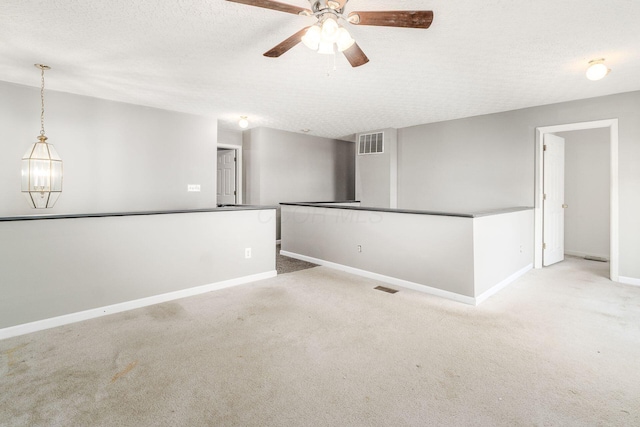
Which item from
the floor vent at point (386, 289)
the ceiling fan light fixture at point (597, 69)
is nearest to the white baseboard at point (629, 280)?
the ceiling fan light fixture at point (597, 69)

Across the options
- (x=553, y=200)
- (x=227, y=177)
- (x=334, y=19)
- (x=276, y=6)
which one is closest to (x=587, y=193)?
(x=553, y=200)

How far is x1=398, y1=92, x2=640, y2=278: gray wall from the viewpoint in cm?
372

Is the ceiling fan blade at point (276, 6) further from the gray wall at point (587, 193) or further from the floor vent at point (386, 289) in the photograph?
the gray wall at point (587, 193)

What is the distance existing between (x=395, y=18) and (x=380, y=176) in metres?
4.48

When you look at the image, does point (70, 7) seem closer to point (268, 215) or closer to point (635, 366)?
point (268, 215)

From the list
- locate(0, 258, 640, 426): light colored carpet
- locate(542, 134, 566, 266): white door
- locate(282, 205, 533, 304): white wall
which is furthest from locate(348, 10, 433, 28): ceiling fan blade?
locate(542, 134, 566, 266): white door

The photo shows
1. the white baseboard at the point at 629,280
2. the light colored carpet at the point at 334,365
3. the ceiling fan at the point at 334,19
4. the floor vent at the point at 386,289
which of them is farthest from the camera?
the white baseboard at the point at 629,280

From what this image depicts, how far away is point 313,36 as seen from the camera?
1821 millimetres

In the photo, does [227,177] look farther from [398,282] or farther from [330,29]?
[330,29]

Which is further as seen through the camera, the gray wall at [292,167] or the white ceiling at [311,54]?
the gray wall at [292,167]

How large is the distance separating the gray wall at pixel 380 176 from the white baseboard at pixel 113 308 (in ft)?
10.6

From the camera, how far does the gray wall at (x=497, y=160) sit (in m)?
3.72

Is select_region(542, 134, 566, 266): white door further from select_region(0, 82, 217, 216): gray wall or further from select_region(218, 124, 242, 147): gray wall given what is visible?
select_region(218, 124, 242, 147): gray wall

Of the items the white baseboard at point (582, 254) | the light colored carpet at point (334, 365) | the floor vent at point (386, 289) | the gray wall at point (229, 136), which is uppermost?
the gray wall at point (229, 136)
